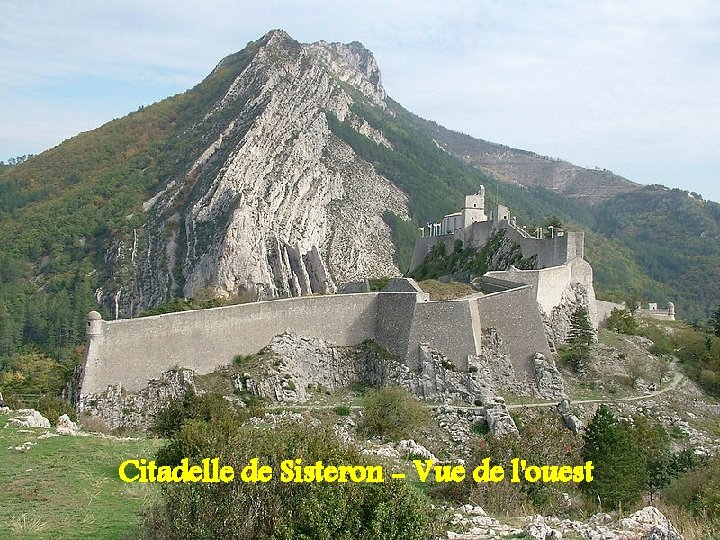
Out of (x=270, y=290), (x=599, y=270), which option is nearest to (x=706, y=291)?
(x=599, y=270)

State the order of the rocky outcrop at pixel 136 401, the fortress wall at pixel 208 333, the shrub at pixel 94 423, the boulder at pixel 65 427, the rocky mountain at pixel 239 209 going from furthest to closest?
1. the rocky mountain at pixel 239 209
2. the fortress wall at pixel 208 333
3. the rocky outcrop at pixel 136 401
4. the shrub at pixel 94 423
5. the boulder at pixel 65 427

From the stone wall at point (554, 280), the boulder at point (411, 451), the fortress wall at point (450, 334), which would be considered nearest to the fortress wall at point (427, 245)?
the stone wall at point (554, 280)

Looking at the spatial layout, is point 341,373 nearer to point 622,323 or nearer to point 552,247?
point 552,247

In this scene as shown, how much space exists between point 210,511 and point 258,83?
104899 millimetres

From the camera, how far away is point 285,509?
8336 millimetres

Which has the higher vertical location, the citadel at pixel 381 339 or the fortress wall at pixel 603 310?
the fortress wall at pixel 603 310

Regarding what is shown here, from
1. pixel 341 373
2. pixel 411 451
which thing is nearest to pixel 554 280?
pixel 341 373

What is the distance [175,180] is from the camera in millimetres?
98875

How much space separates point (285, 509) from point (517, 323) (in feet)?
70.7

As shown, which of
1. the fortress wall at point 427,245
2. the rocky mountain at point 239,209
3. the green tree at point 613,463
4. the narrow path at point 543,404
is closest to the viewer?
the green tree at point 613,463

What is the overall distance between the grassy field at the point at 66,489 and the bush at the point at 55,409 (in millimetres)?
2881

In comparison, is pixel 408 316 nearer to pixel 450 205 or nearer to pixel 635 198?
pixel 450 205

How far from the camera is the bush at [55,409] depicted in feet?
57.8

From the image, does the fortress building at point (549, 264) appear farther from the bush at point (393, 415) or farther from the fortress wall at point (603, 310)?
the bush at point (393, 415)
